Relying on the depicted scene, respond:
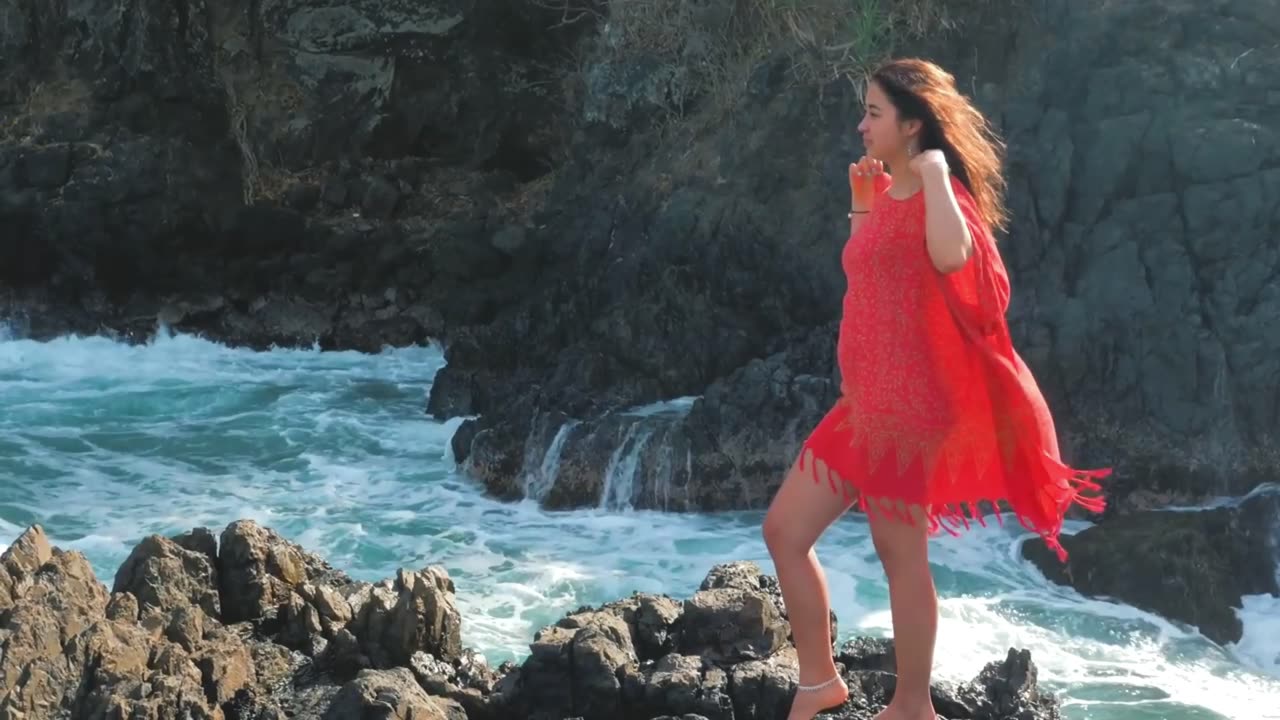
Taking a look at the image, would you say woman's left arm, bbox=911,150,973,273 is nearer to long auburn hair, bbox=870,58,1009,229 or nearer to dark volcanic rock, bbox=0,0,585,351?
long auburn hair, bbox=870,58,1009,229

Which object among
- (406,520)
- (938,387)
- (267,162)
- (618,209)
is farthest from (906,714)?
(267,162)

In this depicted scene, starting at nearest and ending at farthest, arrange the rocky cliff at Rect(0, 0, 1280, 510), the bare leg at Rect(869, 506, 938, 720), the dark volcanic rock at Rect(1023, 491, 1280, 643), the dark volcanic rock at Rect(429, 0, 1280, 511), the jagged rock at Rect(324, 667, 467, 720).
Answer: the bare leg at Rect(869, 506, 938, 720) → the jagged rock at Rect(324, 667, 467, 720) → the dark volcanic rock at Rect(1023, 491, 1280, 643) → the dark volcanic rock at Rect(429, 0, 1280, 511) → the rocky cliff at Rect(0, 0, 1280, 510)

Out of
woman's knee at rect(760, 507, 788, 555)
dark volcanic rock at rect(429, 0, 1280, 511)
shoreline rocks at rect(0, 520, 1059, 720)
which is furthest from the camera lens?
dark volcanic rock at rect(429, 0, 1280, 511)

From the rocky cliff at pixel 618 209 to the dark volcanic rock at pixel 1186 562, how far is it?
79 centimetres

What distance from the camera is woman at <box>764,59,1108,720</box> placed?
3.51 m

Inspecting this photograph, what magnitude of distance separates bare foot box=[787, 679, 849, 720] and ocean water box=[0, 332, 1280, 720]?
298 cm

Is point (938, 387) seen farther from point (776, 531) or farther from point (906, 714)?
point (906, 714)

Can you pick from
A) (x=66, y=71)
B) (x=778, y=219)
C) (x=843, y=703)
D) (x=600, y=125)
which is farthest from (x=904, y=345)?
(x=66, y=71)

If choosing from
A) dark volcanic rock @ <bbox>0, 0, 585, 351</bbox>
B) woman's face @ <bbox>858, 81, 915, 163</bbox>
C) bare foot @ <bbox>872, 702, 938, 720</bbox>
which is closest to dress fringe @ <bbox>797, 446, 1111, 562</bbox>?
bare foot @ <bbox>872, 702, 938, 720</bbox>

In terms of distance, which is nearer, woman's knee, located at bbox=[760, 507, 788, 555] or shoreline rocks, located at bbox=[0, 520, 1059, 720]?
woman's knee, located at bbox=[760, 507, 788, 555]

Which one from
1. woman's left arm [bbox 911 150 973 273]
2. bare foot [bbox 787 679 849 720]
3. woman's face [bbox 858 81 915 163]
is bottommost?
bare foot [bbox 787 679 849 720]

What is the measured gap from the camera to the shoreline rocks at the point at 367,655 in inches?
165

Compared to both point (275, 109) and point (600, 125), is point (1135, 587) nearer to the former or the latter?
point (600, 125)

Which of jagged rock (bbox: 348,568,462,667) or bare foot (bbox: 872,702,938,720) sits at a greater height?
bare foot (bbox: 872,702,938,720)
